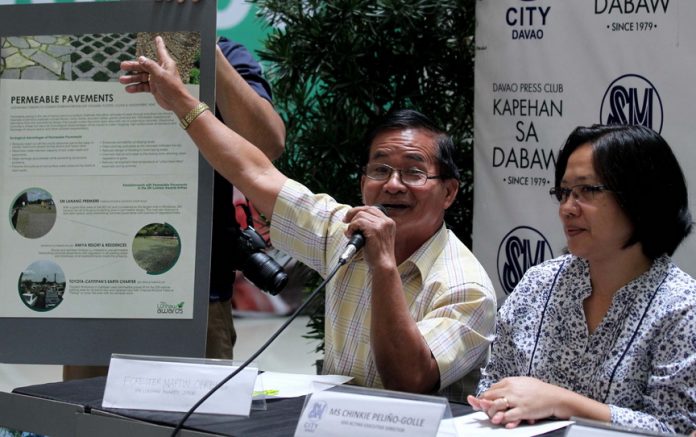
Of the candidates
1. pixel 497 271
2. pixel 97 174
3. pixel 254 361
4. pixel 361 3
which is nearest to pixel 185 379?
pixel 254 361

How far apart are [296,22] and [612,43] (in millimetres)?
1301

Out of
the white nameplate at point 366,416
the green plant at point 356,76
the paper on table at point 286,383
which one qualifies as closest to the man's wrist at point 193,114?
the paper on table at point 286,383

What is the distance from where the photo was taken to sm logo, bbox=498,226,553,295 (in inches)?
131

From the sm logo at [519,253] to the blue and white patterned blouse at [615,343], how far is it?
1180 millimetres

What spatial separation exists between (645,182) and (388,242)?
563 mm

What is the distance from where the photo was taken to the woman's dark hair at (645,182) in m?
1.91

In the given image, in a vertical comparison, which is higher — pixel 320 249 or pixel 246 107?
pixel 246 107

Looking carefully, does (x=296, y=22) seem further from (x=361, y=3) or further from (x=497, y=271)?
(x=497, y=271)

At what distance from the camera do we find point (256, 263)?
2475 mm

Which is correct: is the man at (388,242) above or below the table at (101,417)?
above

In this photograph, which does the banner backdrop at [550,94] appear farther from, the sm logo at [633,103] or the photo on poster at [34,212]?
the photo on poster at [34,212]

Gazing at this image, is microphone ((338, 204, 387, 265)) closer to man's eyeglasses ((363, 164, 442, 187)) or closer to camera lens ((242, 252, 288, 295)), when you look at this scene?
man's eyeglasses ((363, 164, 442, 187))

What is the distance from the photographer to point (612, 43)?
3135 mm

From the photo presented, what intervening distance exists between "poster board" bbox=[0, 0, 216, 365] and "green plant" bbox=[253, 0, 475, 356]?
1275 millimetres
